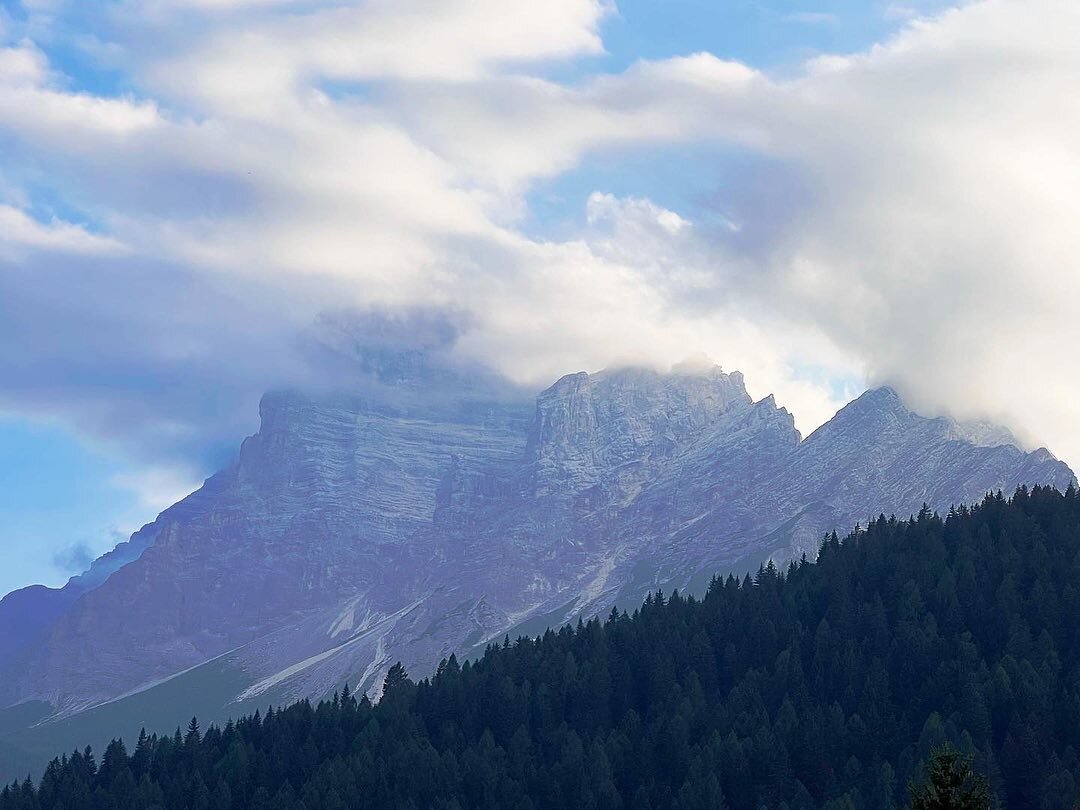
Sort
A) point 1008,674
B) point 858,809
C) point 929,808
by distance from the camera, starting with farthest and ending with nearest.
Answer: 1. point 1008,674
2. point 858,809
3. point 929,808

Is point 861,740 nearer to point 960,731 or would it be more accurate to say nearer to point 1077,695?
point 960,731

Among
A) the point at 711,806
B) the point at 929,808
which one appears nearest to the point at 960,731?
the point at 711,806

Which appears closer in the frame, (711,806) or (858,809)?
(858,809)

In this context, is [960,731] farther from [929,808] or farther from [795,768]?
[929,808]

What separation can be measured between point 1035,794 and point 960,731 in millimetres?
15885

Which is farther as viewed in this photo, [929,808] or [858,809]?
[858,809]

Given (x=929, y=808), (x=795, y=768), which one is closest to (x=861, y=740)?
(x=795, y=768)

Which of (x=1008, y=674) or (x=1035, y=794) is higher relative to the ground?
(x=1008, y=674)

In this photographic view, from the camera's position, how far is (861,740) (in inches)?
7731

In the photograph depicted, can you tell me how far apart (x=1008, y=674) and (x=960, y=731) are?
1413 centimetres

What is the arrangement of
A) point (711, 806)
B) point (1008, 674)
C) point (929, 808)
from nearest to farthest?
point (929, 808)
point (711, 806)
point (1008, 674)

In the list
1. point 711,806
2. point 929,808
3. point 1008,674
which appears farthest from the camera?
point 1008,674

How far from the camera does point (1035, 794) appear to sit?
175 metres

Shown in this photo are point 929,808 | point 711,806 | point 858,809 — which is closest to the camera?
point 929,808
